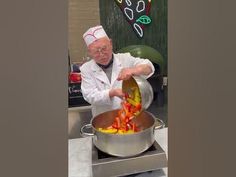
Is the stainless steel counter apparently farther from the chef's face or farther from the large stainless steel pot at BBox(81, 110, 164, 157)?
the chef's face

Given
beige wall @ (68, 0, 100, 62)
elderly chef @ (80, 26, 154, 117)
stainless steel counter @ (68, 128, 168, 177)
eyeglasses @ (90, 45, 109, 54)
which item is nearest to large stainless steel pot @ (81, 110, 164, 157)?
stainless steel counter @ (68, 128, 168, 177)

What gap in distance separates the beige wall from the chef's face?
0.90 meters

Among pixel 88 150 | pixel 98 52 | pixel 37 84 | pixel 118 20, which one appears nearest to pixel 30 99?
pixel 37 84

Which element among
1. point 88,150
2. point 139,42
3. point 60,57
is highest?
point 60,57

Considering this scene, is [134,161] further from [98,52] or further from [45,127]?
[98,52]

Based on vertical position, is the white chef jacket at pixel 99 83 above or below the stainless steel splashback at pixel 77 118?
above

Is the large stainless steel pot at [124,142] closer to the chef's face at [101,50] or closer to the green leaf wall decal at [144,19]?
the chef's face at [101,50]

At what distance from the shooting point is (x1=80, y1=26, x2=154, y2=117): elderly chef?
152cm

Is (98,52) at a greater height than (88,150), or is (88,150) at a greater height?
(98,52)

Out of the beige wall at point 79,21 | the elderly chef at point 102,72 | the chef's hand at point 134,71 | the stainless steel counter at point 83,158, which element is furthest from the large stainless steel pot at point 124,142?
the beige wall at point 79,21

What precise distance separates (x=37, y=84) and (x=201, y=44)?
202 mm

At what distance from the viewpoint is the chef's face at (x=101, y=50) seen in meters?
1.53

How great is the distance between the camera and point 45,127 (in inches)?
10.5

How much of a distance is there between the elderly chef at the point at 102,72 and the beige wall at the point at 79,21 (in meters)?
0.83
